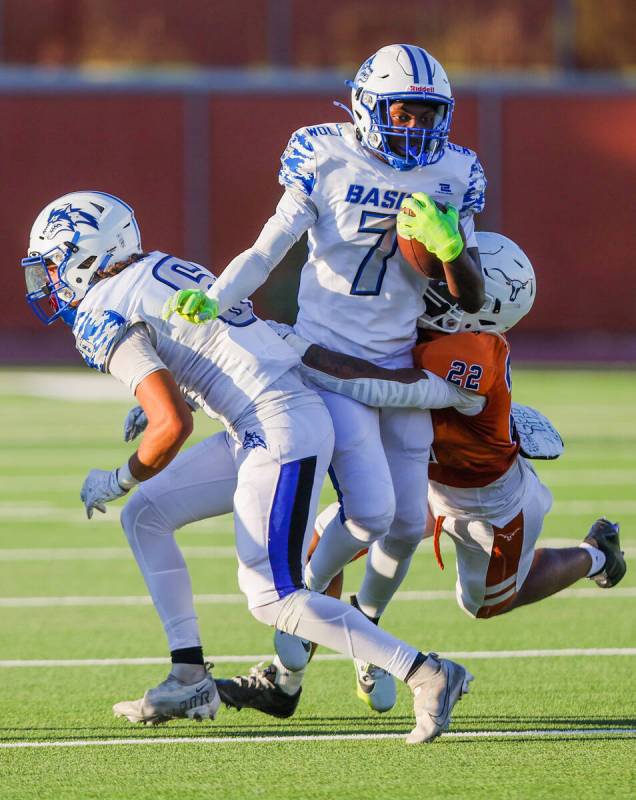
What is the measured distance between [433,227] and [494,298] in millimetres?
666

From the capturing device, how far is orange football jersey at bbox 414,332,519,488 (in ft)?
16.0

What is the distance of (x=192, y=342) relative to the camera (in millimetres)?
4551

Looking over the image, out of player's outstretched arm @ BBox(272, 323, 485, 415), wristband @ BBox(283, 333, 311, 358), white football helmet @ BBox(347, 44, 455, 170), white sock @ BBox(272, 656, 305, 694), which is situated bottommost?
white sock @ BBox(272, 656, 305, 694)

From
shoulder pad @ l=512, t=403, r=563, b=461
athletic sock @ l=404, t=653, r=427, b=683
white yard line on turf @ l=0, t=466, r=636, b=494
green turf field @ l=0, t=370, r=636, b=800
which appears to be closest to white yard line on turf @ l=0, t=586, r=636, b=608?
green turf field @ l=0, t=370, r=636, b=800

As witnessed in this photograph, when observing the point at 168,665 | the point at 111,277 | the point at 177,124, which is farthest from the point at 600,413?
the point at 177,124

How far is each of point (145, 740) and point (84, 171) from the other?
22.0m

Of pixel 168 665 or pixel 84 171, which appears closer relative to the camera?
pixel 168 665

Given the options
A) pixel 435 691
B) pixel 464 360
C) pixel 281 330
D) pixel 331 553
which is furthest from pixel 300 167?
pixel 435 691

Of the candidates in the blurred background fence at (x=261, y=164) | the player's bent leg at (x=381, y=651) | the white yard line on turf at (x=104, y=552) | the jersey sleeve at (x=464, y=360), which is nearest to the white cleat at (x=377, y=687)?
the player's bent leg at (x=381, y=651)

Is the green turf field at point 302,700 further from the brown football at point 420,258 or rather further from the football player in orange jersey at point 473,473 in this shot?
the brown football at point 420,258

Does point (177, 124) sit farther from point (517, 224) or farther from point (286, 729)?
point (286, 729)

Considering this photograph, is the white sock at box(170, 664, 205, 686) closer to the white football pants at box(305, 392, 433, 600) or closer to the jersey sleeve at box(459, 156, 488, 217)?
the white football pants at box(305, 392, 433, 600)

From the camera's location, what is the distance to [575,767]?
13.6 ft

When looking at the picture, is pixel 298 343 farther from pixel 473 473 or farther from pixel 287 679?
pixel 287 679
